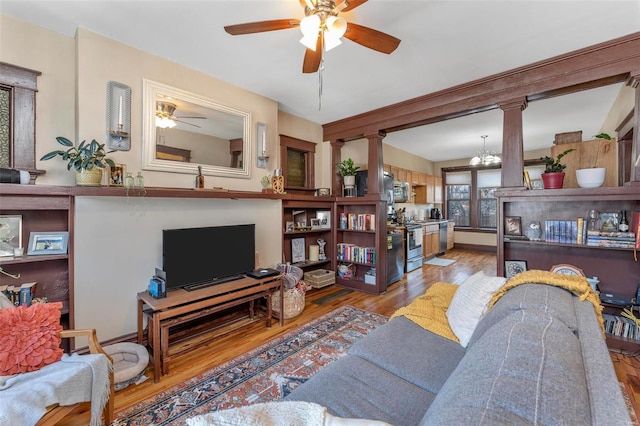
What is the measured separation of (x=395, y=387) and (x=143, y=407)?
64.7 inches

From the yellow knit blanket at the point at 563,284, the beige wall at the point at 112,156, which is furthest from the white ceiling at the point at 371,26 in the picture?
the yellow knit blanket at the point at 563,284

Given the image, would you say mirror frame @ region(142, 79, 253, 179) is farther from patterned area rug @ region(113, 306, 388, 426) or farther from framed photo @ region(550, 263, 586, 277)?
framed photo @ region(550, 263, 586, 277)

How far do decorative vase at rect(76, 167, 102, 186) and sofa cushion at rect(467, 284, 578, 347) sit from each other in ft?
9.22

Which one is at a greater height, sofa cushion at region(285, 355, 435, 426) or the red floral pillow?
the red floral pillow

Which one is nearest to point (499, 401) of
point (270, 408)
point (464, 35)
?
point (270, 408)

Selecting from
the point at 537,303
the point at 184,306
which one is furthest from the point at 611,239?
the point at 184,306

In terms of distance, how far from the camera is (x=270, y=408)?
0.70 metres

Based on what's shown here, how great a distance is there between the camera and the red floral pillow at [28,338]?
1361 mm

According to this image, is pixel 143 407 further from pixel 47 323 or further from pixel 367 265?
pixel 367 265

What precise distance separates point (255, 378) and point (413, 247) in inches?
167

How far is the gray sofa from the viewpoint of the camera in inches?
24.8

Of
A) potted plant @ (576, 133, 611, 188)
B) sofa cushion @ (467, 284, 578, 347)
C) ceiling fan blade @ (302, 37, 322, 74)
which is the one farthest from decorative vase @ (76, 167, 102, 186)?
potted plant @ (576, 133, 611, 188)

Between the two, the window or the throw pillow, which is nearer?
the throw pillow

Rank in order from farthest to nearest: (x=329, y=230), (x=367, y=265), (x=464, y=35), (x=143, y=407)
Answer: (x=329, y=230) < (x=367, y=265) < (x=464, y=35) < (x=143, y=407)
